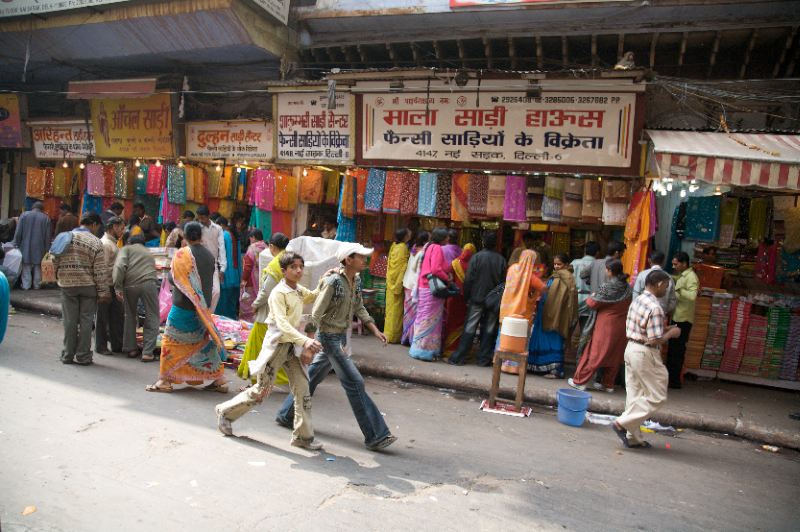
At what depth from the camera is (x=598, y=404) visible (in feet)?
20.8

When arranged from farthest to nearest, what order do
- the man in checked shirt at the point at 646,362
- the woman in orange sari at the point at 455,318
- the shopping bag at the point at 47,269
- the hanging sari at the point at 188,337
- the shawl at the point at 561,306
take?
the shopping bag at the point at 47,269 → the woman in orange sari at the point at 455,318 → the shawl at the point at 561,306 → the hanging sari at the point at 188,337 → the man in checked shirt at the point at 646,362

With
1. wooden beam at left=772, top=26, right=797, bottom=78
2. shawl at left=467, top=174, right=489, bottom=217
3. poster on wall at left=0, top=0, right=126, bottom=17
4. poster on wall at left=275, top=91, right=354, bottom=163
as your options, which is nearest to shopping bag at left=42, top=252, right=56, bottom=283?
poster on wall at left=0, top=0, right=126, bottom=17

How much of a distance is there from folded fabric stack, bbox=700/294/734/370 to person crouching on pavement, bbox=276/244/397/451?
5.31 m

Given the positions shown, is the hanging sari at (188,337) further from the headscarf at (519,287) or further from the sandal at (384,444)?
the headscarf at (519,287)

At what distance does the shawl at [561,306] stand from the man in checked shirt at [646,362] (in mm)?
2162

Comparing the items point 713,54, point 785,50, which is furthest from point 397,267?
point 785,50

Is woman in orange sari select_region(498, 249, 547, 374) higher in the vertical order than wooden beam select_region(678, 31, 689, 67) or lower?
lower

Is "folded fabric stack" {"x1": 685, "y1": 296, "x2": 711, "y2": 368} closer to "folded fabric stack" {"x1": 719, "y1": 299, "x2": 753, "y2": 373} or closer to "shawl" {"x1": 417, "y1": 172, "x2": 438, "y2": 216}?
"folded fabric stack" {"x1": 719, "y1": 299, "x2": 753, "y2": 373}

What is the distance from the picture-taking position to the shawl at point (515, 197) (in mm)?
7992

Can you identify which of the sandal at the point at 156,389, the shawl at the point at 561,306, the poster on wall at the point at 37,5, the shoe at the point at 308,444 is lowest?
the sandal at the point at 156,389

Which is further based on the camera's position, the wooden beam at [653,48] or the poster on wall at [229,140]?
the poster on wall at [229,140]

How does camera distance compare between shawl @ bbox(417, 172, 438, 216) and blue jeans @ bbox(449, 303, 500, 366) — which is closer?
blue jeans @ bbox(449, 303, 500, 366)

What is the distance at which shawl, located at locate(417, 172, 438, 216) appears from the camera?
333 inches

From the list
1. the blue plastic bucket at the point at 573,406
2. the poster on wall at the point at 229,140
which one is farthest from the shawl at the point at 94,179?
the blue plastic bucket at the point at 573,406
